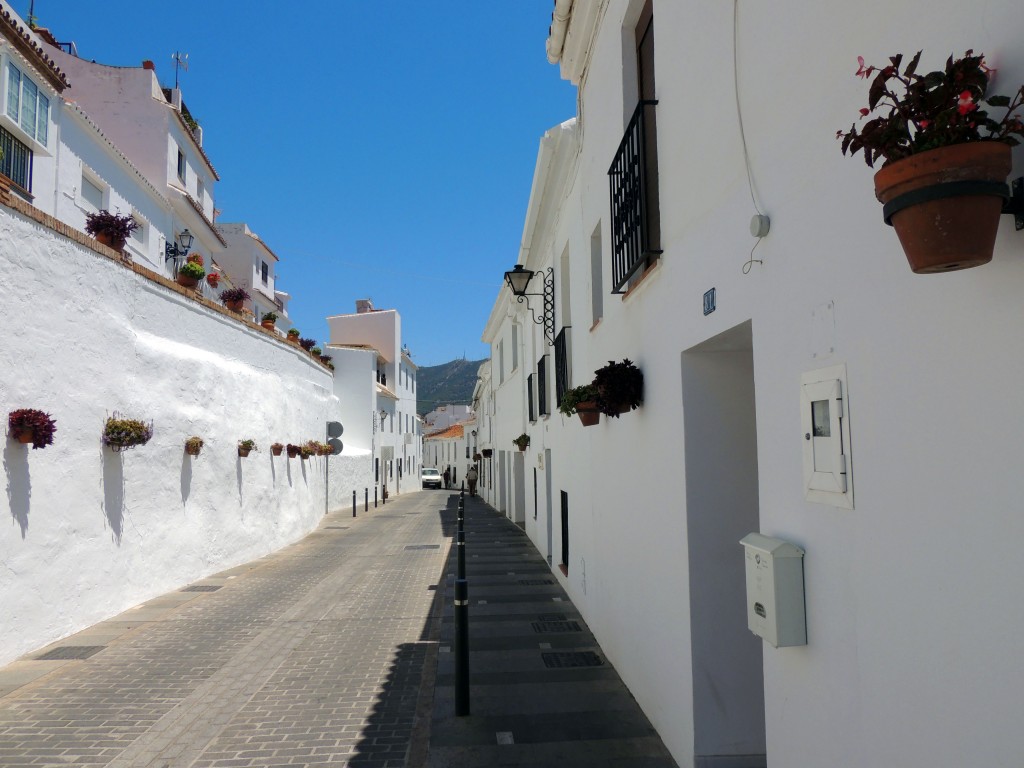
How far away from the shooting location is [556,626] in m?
8.87

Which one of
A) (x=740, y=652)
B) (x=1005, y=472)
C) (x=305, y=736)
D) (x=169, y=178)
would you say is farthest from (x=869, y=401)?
(x=169, y=178)

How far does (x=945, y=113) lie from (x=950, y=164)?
0.14 metres

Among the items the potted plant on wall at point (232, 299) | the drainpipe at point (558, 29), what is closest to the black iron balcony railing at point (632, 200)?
the drainpipe at point (558, 29)

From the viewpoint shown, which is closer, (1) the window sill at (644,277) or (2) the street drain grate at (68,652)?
(1) the window sill at (644,277)

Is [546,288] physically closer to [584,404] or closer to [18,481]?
[584,404]

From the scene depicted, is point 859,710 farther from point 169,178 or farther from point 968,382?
point 169,178

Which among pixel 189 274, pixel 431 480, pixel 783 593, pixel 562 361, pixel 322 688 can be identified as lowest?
pixel 431 480

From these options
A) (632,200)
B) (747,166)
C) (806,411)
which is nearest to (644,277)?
(632,200)

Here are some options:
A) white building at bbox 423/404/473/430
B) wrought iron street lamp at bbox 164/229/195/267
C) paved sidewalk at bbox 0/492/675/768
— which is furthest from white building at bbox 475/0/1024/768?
white building at bbox 423/404/473/430

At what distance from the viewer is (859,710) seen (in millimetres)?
2553

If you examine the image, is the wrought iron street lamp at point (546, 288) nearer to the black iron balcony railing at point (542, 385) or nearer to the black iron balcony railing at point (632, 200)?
the black iron balcony railing at point (542, 385)

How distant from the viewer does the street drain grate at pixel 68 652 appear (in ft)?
24.9

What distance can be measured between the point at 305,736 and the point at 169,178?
850 inches

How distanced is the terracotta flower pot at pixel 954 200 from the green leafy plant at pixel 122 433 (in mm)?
9559
